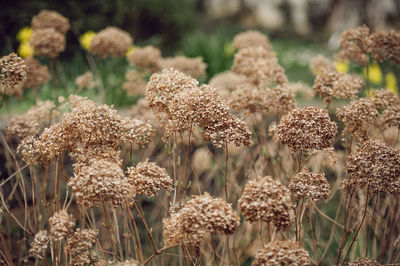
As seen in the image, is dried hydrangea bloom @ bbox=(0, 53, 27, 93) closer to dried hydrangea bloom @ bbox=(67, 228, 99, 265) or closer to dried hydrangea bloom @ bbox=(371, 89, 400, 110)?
dried hydrangea bloom @ bbox=(67, 228, 99, 265)

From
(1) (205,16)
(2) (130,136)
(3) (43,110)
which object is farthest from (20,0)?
(1) (205,16)

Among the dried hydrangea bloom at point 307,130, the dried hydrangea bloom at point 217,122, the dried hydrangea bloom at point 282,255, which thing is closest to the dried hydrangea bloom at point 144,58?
the dried hydrangea bloom at point 217,122

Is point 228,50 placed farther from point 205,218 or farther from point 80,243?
point 205,218

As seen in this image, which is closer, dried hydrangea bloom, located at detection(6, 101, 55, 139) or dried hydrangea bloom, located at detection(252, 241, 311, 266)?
dried hydrangea bloom, located at detection(252, 241, 311, 266)

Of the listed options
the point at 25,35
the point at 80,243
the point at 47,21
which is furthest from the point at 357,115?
the point at 25,35

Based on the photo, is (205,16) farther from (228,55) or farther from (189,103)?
(189,103)

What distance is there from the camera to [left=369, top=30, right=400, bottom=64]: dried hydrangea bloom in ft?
6.49

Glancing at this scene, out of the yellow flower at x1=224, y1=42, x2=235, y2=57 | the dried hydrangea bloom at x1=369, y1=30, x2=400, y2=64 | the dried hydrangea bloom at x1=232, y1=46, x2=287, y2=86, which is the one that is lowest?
the dried hydrangea bloom at x1=232, y1=46, x2=287, y2=86

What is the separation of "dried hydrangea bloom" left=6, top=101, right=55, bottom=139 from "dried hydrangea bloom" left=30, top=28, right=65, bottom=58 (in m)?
0.44

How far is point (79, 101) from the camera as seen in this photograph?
5.34 feet

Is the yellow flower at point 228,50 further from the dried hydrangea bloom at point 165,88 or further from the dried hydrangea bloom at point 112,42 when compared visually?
the dried hydrangea bloom at point 165,88

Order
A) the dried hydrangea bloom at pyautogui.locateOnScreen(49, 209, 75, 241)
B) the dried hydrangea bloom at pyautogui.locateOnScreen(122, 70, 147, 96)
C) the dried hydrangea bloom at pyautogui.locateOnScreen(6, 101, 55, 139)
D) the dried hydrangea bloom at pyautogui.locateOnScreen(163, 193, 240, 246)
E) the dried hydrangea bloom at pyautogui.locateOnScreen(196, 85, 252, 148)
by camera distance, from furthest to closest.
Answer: the dried hydrangea bloom at pyautogui.locateOnScreen(122, 70, 147, 96) < the dried hydrangea bloom at pyautogui.locateOnScreen(6, 101, 55, 139) < the dried hydrangea bloom at pyautogui.locateOnScreen(196, 85, 252, 148) < the dried hydrangea bloom at pyautogui.locateOnScreen(49, 209, 75, 241) < the dried hydrangea bloom at pyautogui.locateOnScreen(163, 193, 240, 246)

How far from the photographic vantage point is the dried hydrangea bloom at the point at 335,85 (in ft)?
5.86

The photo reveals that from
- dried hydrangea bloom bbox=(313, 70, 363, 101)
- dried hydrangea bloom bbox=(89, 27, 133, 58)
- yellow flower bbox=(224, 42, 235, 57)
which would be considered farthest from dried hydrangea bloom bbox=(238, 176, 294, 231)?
yellow flower bbox=(224, 42, 235, 57)
